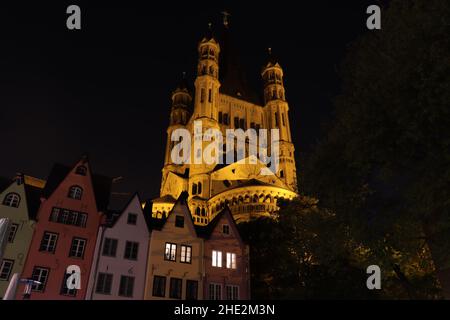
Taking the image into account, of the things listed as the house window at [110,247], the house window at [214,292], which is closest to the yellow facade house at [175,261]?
the house window at [214,292]

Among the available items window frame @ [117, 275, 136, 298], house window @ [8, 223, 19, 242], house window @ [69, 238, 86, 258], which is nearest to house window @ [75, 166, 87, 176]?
house window @ [69, 238, 86, 258]

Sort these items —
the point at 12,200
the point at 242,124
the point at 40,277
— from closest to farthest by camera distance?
1. the point at 40,277
2. the point at 12,200
3. the point at 242,124

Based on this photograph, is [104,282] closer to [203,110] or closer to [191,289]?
[191,289]

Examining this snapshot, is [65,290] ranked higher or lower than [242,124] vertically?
lower

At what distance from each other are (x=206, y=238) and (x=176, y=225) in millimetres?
2897

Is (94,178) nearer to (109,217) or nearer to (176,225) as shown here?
(109,217)

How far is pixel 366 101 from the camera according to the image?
58.5 feet

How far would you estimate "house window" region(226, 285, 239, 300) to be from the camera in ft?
110

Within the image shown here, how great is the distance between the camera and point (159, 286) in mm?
32000

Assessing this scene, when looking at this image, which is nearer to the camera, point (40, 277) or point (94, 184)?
point (40, 277)

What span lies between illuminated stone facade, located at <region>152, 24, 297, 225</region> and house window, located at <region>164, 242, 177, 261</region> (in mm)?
30965

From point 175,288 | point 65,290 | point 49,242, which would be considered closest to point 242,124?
point 175,288

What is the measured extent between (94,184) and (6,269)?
1092 cm
